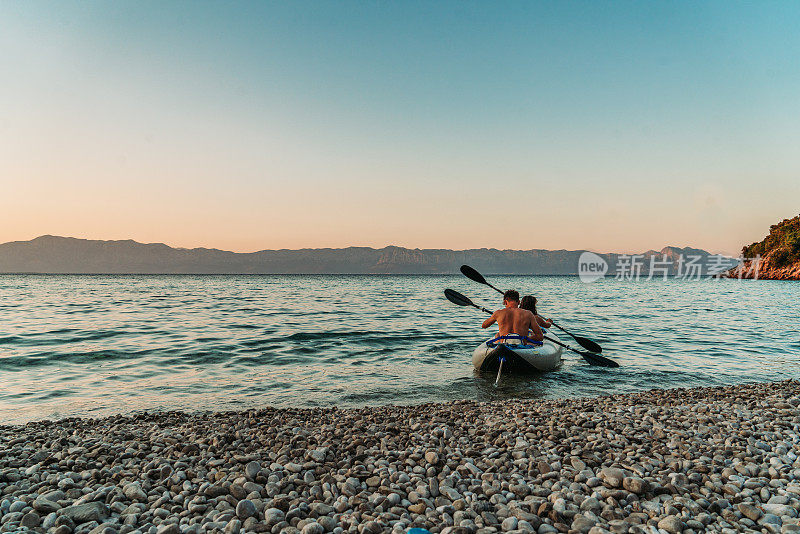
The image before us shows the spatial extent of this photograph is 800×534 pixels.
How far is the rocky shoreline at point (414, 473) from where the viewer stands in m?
3.95

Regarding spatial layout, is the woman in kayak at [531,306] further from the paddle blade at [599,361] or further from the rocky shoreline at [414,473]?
the rocky shoreline at [414,473]

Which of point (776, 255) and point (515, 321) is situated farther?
point (776, 255)

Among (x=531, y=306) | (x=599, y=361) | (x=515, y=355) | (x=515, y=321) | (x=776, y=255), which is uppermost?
(x=776, y=255)

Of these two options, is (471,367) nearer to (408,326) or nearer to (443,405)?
(443,405)

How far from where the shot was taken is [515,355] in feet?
38.8

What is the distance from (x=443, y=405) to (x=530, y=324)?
4846mm

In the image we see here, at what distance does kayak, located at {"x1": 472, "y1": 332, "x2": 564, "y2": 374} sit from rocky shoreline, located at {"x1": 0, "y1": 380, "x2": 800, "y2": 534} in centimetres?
448

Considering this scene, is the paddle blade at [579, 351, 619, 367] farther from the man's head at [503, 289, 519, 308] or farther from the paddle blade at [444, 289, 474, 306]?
the paddle blade at [444, 289, 474, 306]

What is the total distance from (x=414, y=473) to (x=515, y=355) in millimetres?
7447

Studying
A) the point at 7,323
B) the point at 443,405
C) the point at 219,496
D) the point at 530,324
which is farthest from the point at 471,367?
the point at 7,323

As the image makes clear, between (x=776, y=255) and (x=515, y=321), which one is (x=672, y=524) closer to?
(x=515, y=321)

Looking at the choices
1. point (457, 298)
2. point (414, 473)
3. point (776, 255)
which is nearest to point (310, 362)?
point (457, 298)

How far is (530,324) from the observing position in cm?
1257

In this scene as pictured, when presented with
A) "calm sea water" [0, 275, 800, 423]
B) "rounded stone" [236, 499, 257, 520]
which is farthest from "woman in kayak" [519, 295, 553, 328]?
"rounded stone" [236, 499, 257, 520]
